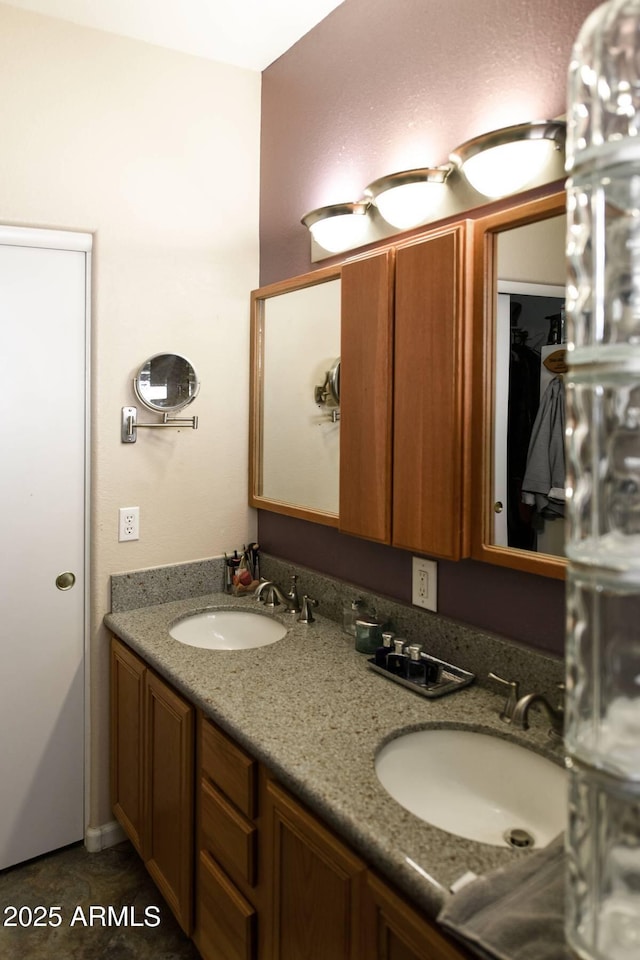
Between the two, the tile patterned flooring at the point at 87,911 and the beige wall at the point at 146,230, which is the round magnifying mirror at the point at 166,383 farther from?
the tile patterned flooring at the point at 87,911

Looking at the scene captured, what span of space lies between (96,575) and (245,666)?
75 centimetres

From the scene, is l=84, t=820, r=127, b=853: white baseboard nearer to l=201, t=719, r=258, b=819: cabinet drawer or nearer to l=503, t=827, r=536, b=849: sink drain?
l=201, t=719, r=258, b=819: cabinet drawer

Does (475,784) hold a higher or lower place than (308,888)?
higher

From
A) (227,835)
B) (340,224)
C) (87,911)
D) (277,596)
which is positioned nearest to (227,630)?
(277,596)

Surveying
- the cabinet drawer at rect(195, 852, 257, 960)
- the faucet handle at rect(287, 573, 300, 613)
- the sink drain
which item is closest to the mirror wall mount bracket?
the faucet handle at rect(287, 573, 300, 613)

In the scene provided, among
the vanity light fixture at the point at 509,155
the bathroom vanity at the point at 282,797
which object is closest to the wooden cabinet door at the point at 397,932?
the bathroom vanity at the point at 282,797

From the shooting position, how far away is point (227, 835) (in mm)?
1562

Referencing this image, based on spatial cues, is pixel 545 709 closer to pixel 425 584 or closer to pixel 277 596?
pixel 425 584

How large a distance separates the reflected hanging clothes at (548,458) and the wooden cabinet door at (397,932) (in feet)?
2.66

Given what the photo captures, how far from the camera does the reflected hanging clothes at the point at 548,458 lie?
4.72 ft

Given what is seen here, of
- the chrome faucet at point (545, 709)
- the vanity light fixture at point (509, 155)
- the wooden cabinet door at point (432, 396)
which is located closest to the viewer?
the chrome faucet at point (545, 709)

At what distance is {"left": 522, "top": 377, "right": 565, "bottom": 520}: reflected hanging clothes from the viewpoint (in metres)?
1.44

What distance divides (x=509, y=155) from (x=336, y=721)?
4.34 ft

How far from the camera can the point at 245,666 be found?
5.88 feet
